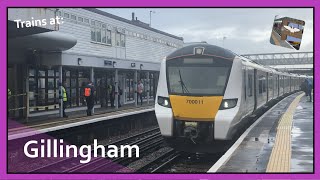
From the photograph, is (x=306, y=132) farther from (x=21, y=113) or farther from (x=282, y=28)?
(x=21, y=113)

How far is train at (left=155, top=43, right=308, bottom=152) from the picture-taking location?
363 inches

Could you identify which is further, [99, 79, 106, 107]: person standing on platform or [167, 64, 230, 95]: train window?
[99, 79, 106, 107]: person standing on platform

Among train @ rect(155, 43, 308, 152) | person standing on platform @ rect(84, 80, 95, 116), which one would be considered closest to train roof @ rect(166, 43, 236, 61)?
train @ rect(155, 43, 308, 152)

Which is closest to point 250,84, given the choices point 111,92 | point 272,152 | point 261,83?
point 261,83

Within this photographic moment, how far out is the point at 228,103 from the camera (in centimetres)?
934

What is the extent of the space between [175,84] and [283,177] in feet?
14.0

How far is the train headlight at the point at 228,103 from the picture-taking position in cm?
927

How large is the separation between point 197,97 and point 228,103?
763mm

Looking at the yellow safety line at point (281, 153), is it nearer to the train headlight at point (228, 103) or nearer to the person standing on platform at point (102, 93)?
the train headlight at point (228, 103)

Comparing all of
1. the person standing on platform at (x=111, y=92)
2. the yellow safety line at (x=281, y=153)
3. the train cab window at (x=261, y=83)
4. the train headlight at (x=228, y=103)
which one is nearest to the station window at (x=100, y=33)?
the person standing on platform at (x=111, y=92)

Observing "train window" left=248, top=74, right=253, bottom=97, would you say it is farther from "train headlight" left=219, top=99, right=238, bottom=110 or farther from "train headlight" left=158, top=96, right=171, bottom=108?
"train headlight" left=158, top=96, right=171, bottom=108

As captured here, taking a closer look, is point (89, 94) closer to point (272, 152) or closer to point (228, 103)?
point (228, 103)

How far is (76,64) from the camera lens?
14.8 meters

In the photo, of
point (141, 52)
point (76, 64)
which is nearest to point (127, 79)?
point (141, 52)
